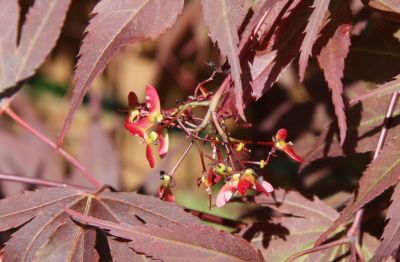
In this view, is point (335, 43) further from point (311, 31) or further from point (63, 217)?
point (63, 217)

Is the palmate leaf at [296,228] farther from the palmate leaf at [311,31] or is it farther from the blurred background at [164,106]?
the palmate leaf at [311,31]

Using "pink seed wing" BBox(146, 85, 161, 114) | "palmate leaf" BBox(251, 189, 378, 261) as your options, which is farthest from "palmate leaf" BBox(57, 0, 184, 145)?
"palmate leaf" BBox(251, 189, 378, 261)

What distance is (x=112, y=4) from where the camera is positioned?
2.17 feet

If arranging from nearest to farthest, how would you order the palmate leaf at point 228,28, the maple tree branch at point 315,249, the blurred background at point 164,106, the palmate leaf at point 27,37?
the palmate leaf at point 228,28
the maple tree branch at point 315,249
the palmate leaf at point 27,37
the blurred background at point 164,106

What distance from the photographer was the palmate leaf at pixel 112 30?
629 millimetres

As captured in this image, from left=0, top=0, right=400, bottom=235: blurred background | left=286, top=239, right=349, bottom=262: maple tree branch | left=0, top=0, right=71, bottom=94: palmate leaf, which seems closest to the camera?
left=286, top=239, right=349, bottom=262: maple tree branch

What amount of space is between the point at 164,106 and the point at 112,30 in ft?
4.19

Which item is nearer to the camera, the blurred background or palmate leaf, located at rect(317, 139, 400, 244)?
palmate leaf, located at rect(317, 139, 400, 244)

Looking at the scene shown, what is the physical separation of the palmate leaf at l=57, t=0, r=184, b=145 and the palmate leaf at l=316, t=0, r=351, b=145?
16cm

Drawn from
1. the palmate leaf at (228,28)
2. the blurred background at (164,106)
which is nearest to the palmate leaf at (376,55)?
the blurred background at (164,106)

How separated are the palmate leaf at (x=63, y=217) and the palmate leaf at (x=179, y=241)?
0.16ft

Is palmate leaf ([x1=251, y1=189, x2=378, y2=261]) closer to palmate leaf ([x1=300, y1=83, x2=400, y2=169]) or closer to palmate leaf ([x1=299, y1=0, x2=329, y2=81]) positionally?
palmate leaf ([x1=300, y1=83, x2=400, y2=169])

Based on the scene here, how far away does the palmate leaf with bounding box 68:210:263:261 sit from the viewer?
0.61 metres

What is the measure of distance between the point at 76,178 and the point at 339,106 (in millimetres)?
815
